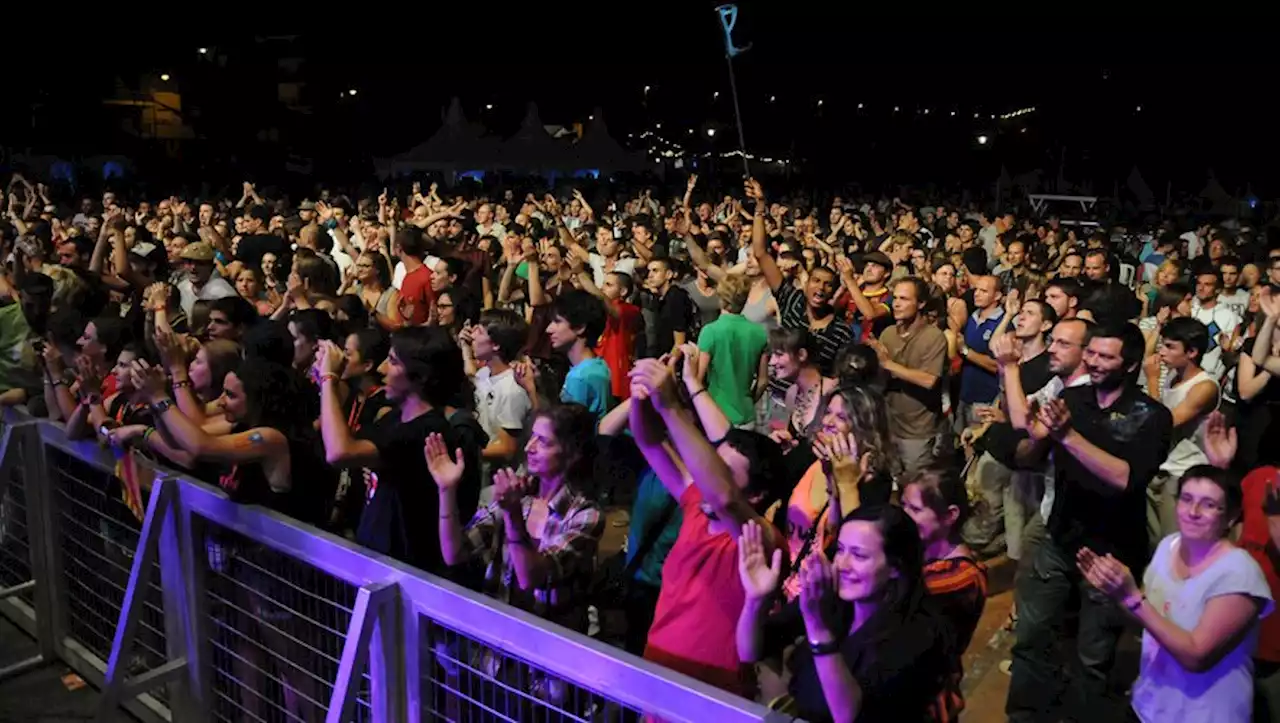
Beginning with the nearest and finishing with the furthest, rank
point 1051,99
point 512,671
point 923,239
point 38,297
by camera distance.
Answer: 1. point 512,671
2. point 38,297
3. point 923,239
4. point 1051,99

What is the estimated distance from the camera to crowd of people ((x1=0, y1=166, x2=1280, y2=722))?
3.00 meters

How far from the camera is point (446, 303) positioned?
6.83 meters

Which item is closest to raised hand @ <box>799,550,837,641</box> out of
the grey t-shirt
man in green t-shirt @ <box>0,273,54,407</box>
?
the grey t-shirt

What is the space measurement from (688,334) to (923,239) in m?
6.80

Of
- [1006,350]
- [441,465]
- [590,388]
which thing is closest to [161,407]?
[441,465]

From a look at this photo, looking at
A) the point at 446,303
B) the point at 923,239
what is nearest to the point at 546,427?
the point at 446,303

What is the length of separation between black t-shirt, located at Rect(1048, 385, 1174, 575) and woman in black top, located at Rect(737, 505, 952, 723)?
1.44m

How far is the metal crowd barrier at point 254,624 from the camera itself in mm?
2512

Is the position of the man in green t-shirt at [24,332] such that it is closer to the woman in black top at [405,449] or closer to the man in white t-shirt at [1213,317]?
the woman in black top at [405,449]

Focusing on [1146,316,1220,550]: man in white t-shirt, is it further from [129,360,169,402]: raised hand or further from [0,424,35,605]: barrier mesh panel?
[0,424,35,605]: barrier mesh panel

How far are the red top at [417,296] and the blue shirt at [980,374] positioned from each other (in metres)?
3.55

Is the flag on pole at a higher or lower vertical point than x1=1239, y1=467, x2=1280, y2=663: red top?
higher

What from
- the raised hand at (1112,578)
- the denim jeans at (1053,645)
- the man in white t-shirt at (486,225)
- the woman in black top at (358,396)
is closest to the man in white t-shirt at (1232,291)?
the denim jeans at (1053,645)

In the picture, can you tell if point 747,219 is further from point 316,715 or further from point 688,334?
point 316,715
